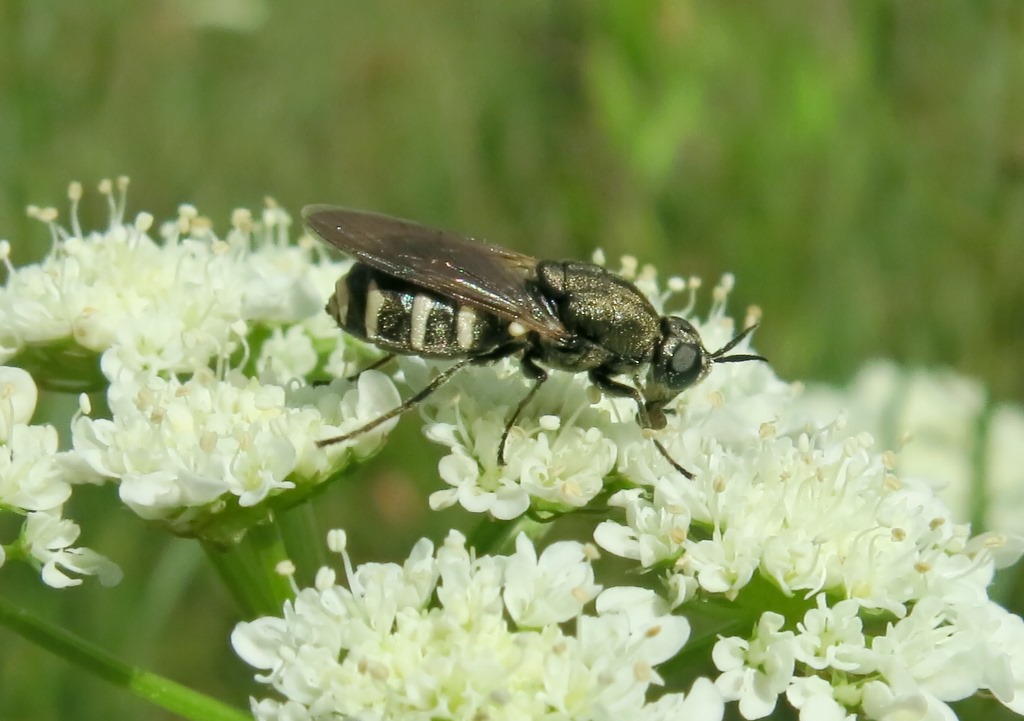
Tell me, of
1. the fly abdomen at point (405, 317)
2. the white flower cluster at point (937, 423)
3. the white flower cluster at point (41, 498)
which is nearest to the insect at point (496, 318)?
the fly abdomen at point (405, 317)

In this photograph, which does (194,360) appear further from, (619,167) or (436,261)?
(619,167)

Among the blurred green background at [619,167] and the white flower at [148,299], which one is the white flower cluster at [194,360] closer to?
the white flower at [148,299]

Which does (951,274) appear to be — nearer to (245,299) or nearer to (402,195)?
(402,195)

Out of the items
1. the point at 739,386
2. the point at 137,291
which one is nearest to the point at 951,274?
the point at 739,386

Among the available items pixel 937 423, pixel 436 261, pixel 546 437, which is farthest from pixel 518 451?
pixel 937 423

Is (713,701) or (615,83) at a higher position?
(615,83)

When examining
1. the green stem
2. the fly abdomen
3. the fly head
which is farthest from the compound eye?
the green stem
